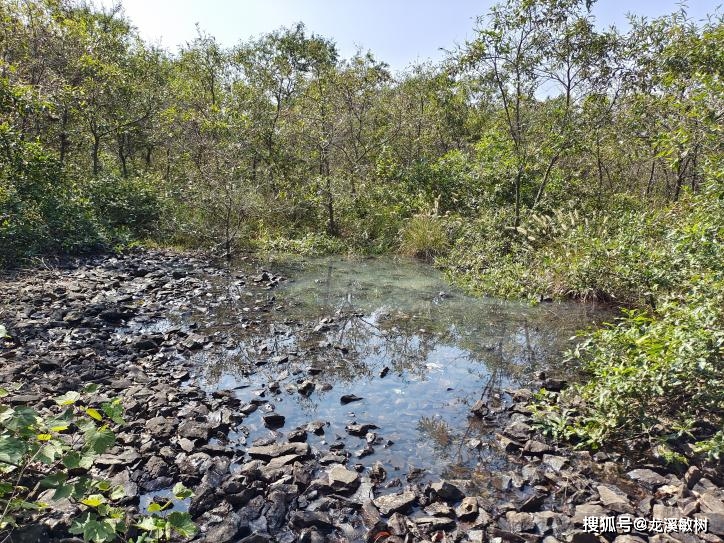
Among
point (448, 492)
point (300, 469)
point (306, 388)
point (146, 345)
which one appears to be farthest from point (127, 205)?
point (448, 492)

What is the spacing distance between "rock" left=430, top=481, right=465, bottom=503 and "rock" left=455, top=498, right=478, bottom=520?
95 mm

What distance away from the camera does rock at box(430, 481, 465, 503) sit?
3852mm

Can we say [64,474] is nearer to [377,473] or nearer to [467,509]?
[377,473]

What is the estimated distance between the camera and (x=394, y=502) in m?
3.76

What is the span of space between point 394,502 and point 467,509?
0.56 metres

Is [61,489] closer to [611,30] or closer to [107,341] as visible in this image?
[107,341]

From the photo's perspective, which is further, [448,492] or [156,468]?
[156,468]

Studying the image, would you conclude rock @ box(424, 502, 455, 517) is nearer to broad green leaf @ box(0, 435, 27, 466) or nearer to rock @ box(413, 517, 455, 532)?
rock @ box(413, 517, 455, 532)

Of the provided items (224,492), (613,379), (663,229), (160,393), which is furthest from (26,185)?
(663,229)

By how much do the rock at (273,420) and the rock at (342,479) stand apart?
1.06 meters

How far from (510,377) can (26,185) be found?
1178 centimetres

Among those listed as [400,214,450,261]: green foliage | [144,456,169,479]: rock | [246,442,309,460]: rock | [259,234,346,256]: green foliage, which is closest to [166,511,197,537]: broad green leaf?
[144,456,169,479]: rock

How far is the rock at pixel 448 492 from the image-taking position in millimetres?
3852

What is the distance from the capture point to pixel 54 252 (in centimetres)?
1118
